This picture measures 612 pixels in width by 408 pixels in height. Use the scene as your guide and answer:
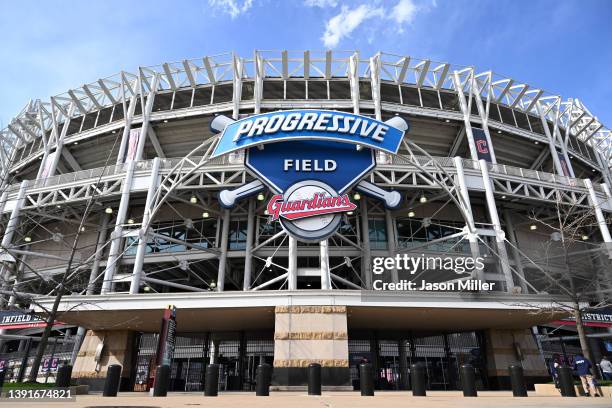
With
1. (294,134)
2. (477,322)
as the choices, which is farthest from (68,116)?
(477,322)

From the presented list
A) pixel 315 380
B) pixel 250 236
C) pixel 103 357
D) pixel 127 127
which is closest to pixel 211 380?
pixel 315 380

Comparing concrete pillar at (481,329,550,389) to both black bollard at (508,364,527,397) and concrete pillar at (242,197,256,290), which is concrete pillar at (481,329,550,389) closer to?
black bollard at (508,364,527,397)

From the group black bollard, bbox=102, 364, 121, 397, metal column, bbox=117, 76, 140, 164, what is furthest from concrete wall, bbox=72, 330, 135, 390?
metal column, bbox=117, 76, 140, 164

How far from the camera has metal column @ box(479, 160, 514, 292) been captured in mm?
19719

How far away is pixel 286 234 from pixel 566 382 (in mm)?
15289

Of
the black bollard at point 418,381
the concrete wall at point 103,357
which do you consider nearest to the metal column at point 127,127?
the concrete wall at point 103,357

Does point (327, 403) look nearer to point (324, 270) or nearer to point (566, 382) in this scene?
point (566, 382)

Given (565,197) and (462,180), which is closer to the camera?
(462,180)

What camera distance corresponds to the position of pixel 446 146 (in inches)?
1257

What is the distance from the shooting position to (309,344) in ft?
55.4

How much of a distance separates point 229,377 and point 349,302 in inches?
424

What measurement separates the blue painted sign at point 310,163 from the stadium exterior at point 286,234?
1196 millimetres

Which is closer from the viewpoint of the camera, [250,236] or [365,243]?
[365,243]

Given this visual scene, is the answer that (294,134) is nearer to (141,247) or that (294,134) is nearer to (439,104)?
(141,247)
